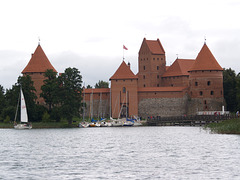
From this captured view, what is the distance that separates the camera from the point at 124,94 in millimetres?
68375

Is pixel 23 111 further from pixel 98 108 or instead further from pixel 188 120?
pixel 188 120

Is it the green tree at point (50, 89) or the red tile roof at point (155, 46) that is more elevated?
the red tile roof at point (155, 46)

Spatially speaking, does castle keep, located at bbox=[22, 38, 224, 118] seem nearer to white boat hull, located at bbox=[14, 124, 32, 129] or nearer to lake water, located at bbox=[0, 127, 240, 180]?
white boat hull, located at bbox=[14, 124, 32, 129]

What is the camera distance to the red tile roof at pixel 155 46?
7725 cm

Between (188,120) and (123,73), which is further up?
(123,73)

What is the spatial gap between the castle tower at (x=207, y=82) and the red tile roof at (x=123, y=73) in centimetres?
774

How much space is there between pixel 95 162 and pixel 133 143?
10.6 metres

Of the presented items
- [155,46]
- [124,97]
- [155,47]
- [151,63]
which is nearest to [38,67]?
[124,97]

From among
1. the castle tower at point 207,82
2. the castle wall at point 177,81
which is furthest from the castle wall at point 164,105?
the castle wall at point 177,81

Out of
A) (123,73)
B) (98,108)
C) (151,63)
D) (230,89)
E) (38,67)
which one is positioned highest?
(151,63)

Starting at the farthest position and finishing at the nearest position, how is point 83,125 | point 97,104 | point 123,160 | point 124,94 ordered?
1. point 97,104
2. point 124,94
3. point 83,125
4. point 123,160

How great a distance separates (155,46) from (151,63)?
9.48 feet

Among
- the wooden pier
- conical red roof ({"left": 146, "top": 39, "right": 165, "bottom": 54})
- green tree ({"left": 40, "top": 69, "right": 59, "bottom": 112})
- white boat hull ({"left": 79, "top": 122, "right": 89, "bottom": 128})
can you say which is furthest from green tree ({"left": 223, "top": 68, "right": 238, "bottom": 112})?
green tree ({"left": 40, "top": 69, "right": 59, "bottom": 112})

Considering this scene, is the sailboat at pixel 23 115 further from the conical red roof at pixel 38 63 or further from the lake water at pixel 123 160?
the lake water at pixel 123 160
